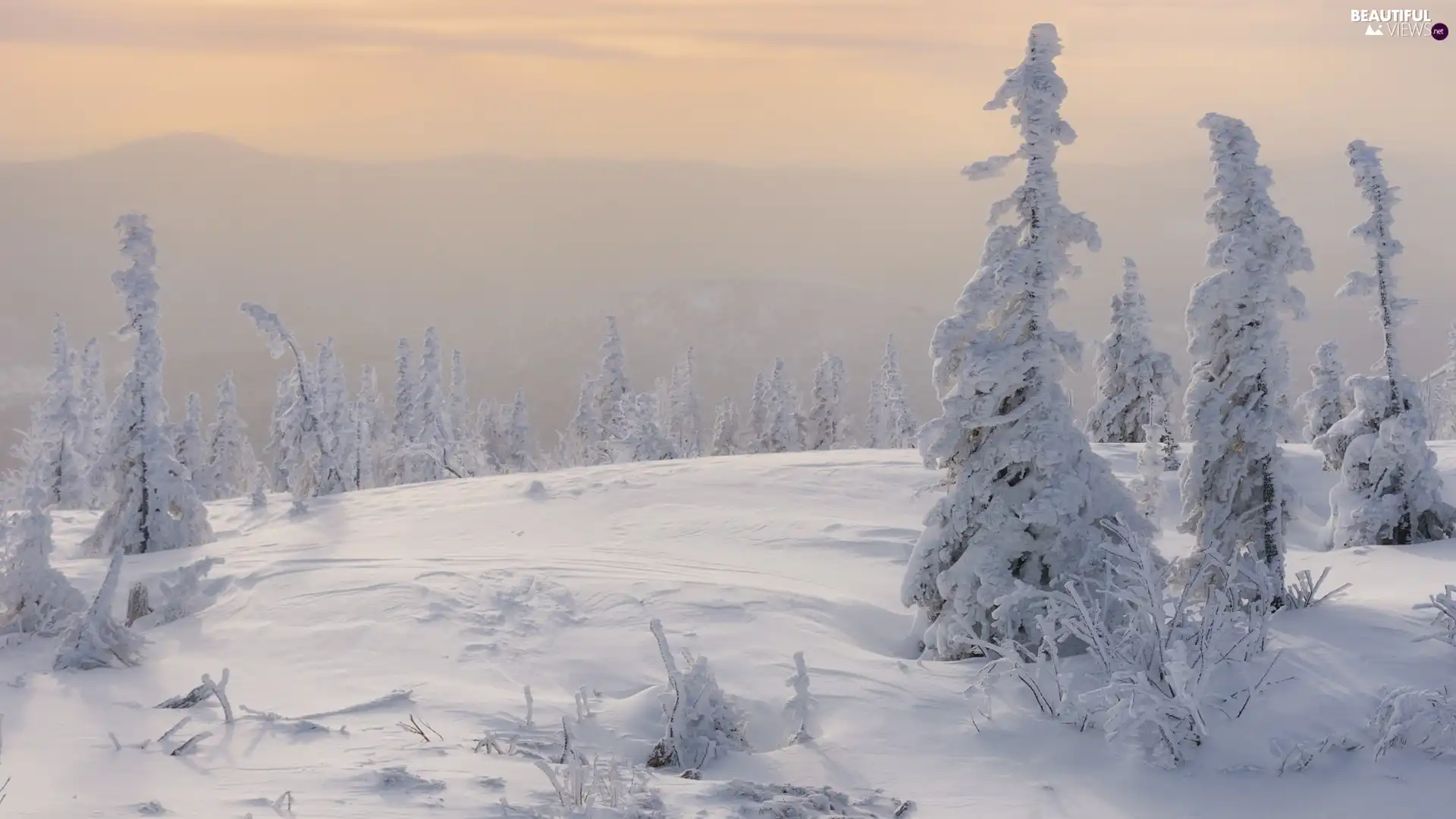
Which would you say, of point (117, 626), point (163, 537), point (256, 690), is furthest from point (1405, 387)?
point (163, 537)

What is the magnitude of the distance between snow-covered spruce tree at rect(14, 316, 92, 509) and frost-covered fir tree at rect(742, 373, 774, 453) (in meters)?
37.8

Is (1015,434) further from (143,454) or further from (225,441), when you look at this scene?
(225,441)

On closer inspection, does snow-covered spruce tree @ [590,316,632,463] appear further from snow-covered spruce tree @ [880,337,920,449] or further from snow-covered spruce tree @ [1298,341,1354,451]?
snow-covered spruce tree @ [1298,341,1354,451]

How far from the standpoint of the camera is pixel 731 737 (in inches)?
290

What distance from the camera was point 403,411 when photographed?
5506 centimetres

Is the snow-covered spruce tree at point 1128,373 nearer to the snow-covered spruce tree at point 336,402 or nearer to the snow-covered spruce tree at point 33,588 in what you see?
the snow-covered spruce tree at point 336,402

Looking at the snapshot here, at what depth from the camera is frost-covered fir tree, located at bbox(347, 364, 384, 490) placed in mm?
47844

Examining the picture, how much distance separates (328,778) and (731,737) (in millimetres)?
2741

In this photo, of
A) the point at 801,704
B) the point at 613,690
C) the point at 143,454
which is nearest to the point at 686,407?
the point at 143,454

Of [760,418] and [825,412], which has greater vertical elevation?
[825,412]

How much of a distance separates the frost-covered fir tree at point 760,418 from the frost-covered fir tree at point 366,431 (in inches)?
950

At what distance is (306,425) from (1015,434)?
2395 cm

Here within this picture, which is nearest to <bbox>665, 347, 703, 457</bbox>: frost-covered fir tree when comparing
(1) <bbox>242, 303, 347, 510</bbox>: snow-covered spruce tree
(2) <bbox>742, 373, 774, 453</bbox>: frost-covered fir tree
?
(2) <bbox>742, 373, 774, 453</bbox>: frost-covered fir tree

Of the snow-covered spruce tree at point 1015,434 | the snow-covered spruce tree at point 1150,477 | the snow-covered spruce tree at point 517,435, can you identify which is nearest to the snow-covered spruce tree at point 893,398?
the snow-covered spruce tree at point 517,435
